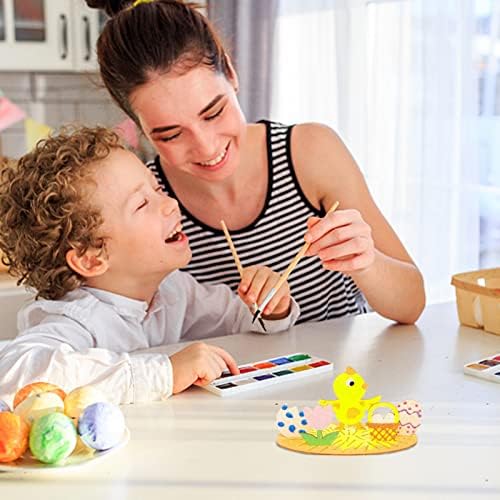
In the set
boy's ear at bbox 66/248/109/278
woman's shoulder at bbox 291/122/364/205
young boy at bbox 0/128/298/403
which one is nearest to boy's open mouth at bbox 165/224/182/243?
young boy at bbox 0/128/298/403

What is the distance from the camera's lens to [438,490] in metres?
0.97

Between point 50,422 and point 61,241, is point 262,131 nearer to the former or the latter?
point 61,241

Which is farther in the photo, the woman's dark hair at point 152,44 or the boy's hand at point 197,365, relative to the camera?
the woman's dark hair at point 152,44

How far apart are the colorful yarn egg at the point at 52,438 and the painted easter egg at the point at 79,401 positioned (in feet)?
0.12

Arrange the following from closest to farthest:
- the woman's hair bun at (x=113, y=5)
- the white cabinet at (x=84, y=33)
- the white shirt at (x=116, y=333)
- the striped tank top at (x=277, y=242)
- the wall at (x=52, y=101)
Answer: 1. the white shirt at (x=116, y=333)
2. the woman's hair bun at (x=113, y=5)
3. the striped tank top at (x=277, y=242)
4. the white cabinet at (x=84, y=33)
5. the wall at (x=52, y=101)

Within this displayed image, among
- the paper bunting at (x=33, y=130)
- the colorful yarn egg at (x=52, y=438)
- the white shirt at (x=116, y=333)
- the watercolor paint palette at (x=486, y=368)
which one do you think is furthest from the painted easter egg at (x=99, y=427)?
the paper bunting at (x=33, y=130)

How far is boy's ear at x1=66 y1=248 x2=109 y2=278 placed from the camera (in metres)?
1.56

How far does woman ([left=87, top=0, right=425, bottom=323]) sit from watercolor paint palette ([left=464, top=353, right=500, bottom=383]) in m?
0.26

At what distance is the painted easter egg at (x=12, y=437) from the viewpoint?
3.42 feet

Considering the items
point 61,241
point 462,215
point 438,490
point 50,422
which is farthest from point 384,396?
point 462,215

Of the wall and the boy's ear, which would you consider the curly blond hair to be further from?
the wall

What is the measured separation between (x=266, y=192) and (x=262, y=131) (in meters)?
0.15

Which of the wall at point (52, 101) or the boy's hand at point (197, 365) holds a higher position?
the wall at point (52, 101)

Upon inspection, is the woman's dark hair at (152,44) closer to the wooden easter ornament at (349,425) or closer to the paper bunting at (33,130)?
the wooden easter ornament at (349,425)
